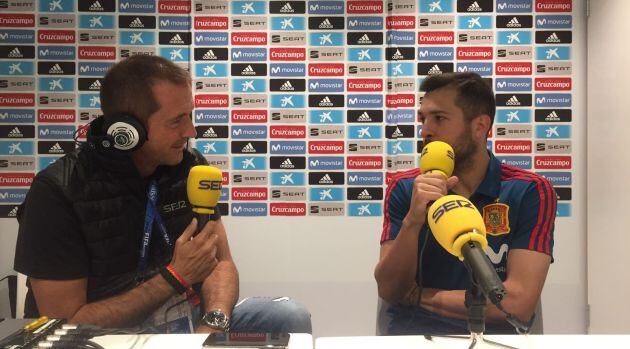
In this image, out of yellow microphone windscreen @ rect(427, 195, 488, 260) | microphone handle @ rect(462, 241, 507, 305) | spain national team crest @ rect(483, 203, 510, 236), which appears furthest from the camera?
spain national team crest @ rect(483, 203, 510, 236)

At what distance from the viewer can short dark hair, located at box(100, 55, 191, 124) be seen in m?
1.81

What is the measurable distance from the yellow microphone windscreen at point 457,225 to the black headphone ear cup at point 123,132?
0.97 m

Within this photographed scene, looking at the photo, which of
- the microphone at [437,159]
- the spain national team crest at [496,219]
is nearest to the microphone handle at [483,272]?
the microphone at [437,159]

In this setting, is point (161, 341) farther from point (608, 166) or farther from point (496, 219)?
point (608, 166)

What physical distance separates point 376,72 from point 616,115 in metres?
1.43

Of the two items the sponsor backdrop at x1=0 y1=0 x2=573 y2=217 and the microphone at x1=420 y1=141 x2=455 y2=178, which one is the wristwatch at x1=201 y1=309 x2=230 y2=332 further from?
the sponsor backdrop at x1=0 y1=0 x2=573 y2=217

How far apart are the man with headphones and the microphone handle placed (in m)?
0.84

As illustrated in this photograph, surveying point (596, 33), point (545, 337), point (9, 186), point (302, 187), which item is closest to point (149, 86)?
point (545, 337)

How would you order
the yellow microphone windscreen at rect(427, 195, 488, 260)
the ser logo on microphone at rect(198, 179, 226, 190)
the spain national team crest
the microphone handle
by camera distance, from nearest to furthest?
the microphone handle
the yellow microphone windscreen at rect(427, 195, 488, 260)
the ser logo on microphone at rect(198, 179, 226, 190)
the spain national team crest

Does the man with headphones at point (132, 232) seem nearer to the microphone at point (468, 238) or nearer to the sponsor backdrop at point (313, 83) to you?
the microphone at point (468, 238)

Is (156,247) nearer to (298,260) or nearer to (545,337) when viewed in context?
(545,337)

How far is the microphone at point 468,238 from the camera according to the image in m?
0.94

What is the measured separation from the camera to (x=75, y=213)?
1.68 metres

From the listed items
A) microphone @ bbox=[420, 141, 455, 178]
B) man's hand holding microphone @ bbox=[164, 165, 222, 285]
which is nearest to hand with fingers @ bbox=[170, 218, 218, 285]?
man's hand holding microphone @ bbox=[164, 165, 222, 285]
